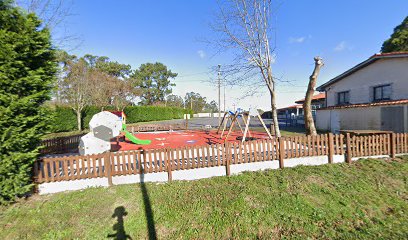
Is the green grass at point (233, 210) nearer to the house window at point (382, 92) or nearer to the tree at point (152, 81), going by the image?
the house window at point (382, 92)

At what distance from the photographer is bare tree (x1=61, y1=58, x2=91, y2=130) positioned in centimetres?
1998

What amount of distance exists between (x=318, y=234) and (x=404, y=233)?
149cm

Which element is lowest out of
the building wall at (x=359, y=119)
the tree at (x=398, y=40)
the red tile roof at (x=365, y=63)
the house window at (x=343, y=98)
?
the building wall at (x=359, y=119)

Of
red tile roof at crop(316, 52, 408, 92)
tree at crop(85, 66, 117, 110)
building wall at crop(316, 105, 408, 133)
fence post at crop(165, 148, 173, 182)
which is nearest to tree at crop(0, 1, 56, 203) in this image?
fence post at crop(165, 148, 173, 182)

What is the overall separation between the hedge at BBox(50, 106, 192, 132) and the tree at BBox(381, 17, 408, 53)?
25.7 metres

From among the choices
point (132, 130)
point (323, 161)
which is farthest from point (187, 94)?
point (323, 161)

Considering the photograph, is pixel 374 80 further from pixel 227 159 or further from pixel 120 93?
pixel 120 93

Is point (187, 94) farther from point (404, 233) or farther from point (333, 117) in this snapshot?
point (404, 233)

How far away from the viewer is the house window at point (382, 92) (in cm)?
1230

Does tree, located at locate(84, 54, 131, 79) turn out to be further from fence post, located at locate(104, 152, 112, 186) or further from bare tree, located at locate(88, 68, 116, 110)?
fence post, located at locate(104, 152, 112, 186)

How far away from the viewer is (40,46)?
445 centimetres

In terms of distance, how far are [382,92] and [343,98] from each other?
9.98ft

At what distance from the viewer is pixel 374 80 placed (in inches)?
511

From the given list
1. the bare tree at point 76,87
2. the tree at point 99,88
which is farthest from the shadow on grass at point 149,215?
the tree at point 99,88
